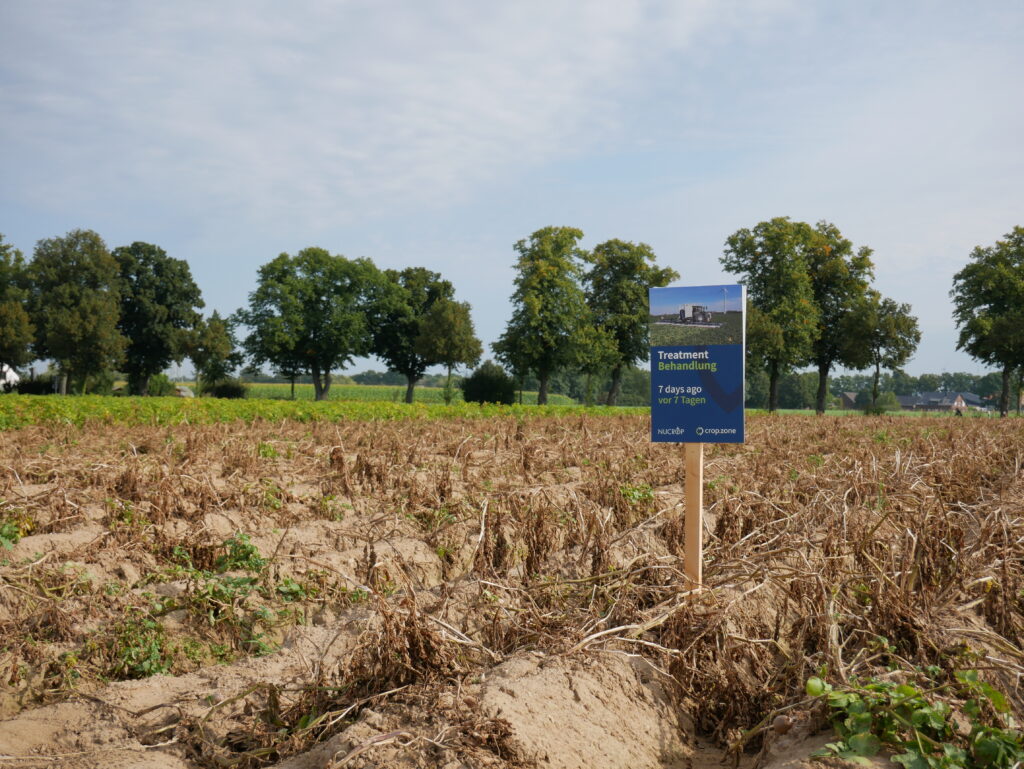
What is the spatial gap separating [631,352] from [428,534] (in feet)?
163

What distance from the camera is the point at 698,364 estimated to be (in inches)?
195

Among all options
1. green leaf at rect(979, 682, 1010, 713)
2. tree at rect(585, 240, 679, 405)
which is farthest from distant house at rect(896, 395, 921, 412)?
green leaf at rect(979, 682, 1010, 713)

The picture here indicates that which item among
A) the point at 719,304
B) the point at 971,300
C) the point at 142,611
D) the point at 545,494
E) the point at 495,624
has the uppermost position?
the point at 971,300

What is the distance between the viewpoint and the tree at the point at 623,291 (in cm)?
5497

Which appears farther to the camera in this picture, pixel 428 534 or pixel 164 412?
pixel 164 412

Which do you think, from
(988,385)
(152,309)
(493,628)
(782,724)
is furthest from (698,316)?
(988,385)

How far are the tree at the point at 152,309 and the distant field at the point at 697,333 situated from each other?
189 ft

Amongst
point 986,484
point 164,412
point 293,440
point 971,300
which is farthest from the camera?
point 971,300

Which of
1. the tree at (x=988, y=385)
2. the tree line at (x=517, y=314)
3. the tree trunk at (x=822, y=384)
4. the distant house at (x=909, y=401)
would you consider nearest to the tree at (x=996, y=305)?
the tree line at (x=517, y=314)

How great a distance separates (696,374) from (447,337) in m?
53.4

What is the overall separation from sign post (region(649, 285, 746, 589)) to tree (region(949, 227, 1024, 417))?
5099 centimetres

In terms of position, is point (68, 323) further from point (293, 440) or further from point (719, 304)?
point (719, 304)

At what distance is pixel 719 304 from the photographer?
4.92m

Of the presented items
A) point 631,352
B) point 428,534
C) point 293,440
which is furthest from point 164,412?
point 631,352
